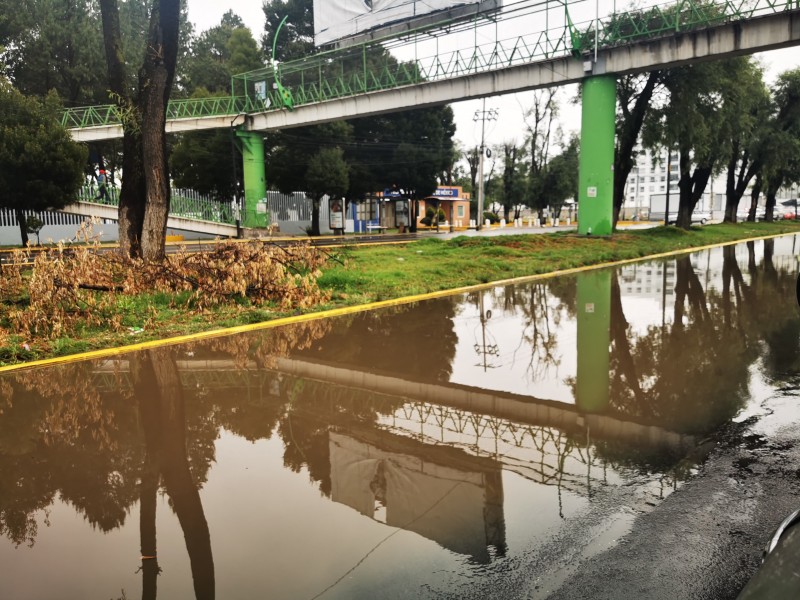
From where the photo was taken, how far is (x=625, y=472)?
4.08m

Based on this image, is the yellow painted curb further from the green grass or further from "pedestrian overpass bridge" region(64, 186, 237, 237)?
"pedestrian overpass bridge" region(64, 186, 237, 237)

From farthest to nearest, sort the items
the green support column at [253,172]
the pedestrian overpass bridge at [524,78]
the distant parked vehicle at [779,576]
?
the green support column at [253,172] → the pedestrian overpass bridge at [524,78] → the distant parked vehicle at [779,576]

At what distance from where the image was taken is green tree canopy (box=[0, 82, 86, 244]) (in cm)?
2620

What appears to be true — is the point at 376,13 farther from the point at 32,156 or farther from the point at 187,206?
the point at 32,156

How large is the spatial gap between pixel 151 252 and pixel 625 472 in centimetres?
1005

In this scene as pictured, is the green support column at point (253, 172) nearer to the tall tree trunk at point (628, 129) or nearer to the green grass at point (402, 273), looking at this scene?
the green grass at point (402, 273)

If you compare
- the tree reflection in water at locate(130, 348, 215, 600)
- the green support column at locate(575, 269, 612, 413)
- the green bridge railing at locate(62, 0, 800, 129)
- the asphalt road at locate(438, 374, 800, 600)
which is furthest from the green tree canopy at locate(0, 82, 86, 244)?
the asphalt road at locate(438, 374, 800, 600)

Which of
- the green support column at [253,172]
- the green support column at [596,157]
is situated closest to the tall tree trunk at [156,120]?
the green support column at [596,157]

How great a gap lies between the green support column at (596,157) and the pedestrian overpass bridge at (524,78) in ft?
0.13

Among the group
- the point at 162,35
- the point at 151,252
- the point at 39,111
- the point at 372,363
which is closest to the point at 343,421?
the point at 372,363

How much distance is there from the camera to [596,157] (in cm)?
2520

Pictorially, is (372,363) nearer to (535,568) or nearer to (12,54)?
(535,568)

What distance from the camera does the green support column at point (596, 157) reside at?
24.7 metres

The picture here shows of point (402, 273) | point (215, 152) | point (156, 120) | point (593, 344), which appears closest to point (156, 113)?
point (156, 120)
